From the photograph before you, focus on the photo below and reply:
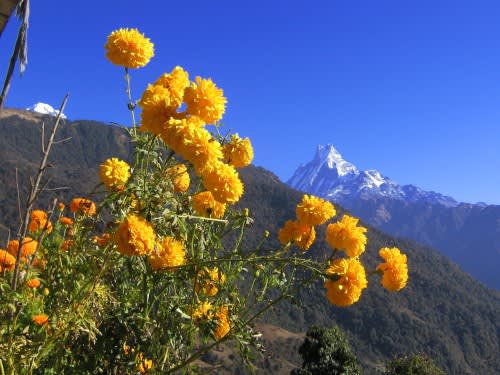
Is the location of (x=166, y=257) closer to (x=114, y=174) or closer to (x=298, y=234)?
(x=114, y=174)

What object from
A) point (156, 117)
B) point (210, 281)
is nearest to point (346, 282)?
point (210, 281)

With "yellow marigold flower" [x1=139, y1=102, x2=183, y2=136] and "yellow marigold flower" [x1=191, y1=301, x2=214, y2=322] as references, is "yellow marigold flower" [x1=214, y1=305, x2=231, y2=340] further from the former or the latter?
"yellow marigold flower" [x1=139, y1=102, x2=183, y2=136]

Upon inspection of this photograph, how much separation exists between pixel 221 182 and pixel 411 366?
61.6 ft

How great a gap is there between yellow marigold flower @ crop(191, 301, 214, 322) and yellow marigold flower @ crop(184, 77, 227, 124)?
33.9 inches

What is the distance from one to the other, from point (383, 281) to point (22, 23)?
Answer: 2.35m

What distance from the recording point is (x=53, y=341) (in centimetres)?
189

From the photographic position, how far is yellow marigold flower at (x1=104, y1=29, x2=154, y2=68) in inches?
99.1

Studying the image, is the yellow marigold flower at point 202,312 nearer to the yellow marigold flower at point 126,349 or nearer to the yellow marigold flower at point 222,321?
the yellow marigold flower at point 222,321

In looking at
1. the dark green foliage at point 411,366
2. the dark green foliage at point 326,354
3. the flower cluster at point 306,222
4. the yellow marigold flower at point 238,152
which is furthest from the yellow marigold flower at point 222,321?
the dark green foliage at point 326,354

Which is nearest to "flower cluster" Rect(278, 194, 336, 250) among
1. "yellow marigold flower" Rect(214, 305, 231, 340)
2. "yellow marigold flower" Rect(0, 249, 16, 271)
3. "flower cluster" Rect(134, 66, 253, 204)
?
"yellow marigold flower" Rect(214, 305, 231, 340)

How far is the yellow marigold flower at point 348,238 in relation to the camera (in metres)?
2.49

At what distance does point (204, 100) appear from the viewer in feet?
7.19

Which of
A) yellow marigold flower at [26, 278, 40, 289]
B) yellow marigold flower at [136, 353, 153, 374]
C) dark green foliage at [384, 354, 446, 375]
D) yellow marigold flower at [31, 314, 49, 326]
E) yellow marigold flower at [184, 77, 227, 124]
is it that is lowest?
yellow marigold flower at [136, 353, 153, 374]

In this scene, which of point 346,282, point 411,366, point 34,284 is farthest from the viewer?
point 411,366
